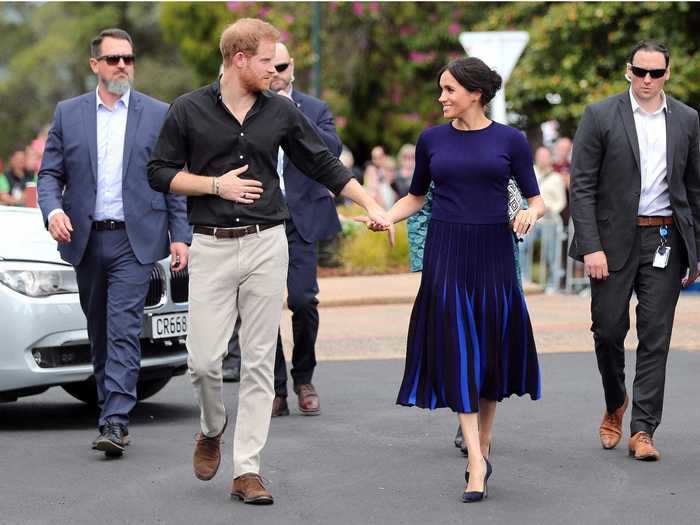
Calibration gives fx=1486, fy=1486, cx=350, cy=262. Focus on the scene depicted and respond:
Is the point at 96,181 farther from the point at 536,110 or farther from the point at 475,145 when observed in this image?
the point at 536,110

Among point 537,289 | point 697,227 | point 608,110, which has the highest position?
point 608,110

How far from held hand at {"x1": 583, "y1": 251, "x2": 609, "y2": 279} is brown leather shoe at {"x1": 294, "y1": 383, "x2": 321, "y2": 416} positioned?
2096 mm

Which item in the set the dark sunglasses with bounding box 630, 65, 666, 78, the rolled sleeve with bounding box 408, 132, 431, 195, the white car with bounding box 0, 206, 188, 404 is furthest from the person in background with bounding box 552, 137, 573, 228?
the rolled sleeve with bounding box 408, 132, 431, 195

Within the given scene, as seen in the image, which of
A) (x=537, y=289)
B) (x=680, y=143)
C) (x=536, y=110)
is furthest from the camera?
(x=536, y=110)

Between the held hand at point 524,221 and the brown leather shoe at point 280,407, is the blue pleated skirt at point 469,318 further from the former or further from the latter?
the brown leather shoe at point 280,407

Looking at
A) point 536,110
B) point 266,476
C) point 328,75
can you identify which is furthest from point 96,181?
point 328,75

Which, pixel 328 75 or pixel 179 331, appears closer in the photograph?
pixel 179 331

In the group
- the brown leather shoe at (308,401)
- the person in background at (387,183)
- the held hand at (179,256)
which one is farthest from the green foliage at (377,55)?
the held hand at (179,256)

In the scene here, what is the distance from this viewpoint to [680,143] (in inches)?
282

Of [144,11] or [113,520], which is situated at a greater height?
[144,11]

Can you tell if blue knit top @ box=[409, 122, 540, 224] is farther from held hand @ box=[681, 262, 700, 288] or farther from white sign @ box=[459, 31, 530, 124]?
white sign @ box=[459, 31, 530, 124]

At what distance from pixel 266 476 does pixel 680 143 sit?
100 inches

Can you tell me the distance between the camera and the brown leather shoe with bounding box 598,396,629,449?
7.37 m

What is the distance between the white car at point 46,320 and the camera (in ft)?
25.4
